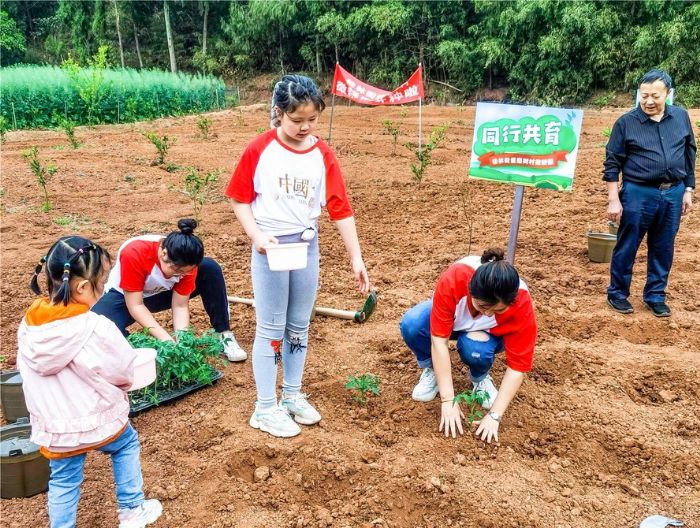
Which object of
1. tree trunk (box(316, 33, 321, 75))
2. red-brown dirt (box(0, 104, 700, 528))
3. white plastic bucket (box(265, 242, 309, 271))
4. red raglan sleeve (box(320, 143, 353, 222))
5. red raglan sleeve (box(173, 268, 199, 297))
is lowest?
red-brown dirt (box(0, 104, 700, 528))

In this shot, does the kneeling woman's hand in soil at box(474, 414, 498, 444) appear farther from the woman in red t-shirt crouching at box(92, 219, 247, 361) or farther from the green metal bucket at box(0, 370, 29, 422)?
the green metal bucket at box(0, 370, 29, 422)

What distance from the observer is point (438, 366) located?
2373 mm

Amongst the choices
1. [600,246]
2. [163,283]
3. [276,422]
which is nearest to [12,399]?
[163,283]

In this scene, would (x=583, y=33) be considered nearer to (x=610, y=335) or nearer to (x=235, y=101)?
(x=235, y=101)

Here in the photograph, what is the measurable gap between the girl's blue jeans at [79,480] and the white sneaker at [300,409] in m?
0.74

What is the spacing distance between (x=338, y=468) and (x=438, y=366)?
555 mm

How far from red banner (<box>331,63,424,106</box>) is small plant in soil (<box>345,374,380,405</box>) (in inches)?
211

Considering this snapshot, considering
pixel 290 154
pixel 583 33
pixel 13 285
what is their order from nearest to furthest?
pixel 290 154, pixel 13 285, pixel 583 33

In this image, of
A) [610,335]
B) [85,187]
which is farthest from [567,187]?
[85,187]

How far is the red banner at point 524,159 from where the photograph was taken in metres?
2.87

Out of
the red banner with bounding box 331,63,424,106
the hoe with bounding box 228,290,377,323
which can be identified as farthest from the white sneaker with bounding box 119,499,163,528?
the red banner with bounding box 331,63,424,106

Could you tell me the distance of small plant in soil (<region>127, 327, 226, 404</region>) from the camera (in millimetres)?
2701

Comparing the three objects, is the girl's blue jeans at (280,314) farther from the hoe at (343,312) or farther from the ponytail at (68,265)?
the hoe at (343,312)

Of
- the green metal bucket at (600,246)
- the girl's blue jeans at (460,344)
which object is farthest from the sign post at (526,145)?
the green metal bucket at (600,246)
